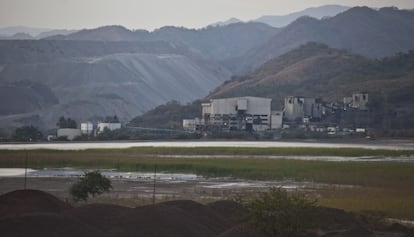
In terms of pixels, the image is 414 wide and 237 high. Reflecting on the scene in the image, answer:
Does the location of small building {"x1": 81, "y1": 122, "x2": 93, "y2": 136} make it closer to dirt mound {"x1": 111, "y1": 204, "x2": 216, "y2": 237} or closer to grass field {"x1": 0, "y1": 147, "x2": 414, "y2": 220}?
grass field {"x1": 0, "y1": 147, "x2": 414, "y2": 220}

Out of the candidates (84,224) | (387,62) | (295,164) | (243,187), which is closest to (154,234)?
(84,224)

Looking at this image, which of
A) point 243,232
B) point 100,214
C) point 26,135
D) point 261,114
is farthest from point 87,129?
point 243,232

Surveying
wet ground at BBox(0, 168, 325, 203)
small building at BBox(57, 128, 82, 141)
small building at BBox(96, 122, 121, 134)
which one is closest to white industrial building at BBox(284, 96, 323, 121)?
small building at BBox(96, 122, 121, 134)

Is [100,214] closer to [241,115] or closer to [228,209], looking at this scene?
[228,209]

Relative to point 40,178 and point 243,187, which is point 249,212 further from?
point 40,178

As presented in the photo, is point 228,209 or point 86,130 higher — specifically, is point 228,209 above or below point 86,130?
below
